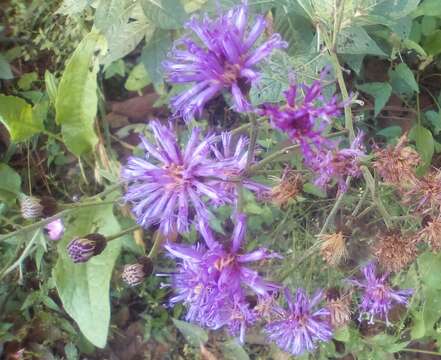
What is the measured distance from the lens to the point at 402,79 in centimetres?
167

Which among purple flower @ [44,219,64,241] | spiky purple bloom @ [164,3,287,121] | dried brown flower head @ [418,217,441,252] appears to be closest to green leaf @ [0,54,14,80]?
purple flower @ [44,219,64,241]

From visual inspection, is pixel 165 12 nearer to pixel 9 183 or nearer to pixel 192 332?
pixel 9 183

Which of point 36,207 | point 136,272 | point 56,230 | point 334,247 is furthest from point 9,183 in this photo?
point 334,247

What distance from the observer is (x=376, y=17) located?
1.34m

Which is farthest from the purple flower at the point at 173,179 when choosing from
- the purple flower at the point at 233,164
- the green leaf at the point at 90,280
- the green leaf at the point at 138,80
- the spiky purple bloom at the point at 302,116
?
the green leaf at the point at 138,80

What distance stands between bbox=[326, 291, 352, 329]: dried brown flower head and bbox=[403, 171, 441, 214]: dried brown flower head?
0.78 feet

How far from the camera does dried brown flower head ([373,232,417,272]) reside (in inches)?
47.8

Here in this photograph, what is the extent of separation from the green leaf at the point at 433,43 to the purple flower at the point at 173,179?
841mm

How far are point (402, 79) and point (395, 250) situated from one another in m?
0.62

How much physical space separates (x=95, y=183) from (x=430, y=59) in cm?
112

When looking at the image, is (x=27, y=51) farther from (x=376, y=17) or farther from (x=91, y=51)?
(x=376, y=17)

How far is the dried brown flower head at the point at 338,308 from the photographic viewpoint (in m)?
1.29

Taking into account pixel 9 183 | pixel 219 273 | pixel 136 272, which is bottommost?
pixel 9 183

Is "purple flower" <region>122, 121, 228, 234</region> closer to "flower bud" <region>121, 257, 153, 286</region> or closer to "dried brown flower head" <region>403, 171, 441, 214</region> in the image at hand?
"flower bud" <region>121, 257, 153, 286</region>
